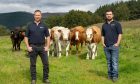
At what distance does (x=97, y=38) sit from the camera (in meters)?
23.0

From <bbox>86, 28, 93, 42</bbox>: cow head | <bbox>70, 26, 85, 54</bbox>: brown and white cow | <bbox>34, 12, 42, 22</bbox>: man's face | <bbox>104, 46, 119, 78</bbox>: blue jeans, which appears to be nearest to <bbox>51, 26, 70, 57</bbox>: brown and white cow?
<bbox>70, 26, 85, 54</bbox>: brown and white cow

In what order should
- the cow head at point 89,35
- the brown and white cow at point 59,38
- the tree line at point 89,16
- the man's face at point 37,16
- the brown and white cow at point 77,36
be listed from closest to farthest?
the man's face at point 37,16 < the cow head at point 89,35 < the brown and white cow at point 59,38 < the brown and white cow at point 77,36 < the tree line at point 89,16

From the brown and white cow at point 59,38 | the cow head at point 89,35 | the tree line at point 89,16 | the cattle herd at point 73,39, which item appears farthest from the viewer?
the tree line at point 89,16

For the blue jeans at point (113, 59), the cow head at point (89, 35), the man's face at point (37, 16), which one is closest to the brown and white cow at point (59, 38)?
the cow head at point (89, 35)

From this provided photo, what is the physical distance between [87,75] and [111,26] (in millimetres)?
2425

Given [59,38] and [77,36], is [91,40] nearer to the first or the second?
[77,36]

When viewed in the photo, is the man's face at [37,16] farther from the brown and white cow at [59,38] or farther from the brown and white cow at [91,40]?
the brown and white cow at [59,38]

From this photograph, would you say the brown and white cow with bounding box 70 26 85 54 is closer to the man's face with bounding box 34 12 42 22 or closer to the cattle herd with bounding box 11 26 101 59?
the cattle herd with bounding box 11 26 101 59

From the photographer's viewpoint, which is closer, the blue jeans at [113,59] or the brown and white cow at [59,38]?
the blue jeans at [113,59]

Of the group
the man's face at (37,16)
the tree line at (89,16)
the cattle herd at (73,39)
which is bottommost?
the tree line at (89,16)

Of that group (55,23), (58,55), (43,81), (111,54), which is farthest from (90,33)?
(55,23)

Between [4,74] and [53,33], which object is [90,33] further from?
[4,74]

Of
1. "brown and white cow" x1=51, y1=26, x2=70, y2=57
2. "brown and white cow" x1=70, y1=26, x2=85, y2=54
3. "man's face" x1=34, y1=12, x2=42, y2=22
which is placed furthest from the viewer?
"brown and white cow" x1=70, y1=26, x2=85, y2=54

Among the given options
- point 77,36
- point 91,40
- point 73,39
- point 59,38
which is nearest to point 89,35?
point 91,40
